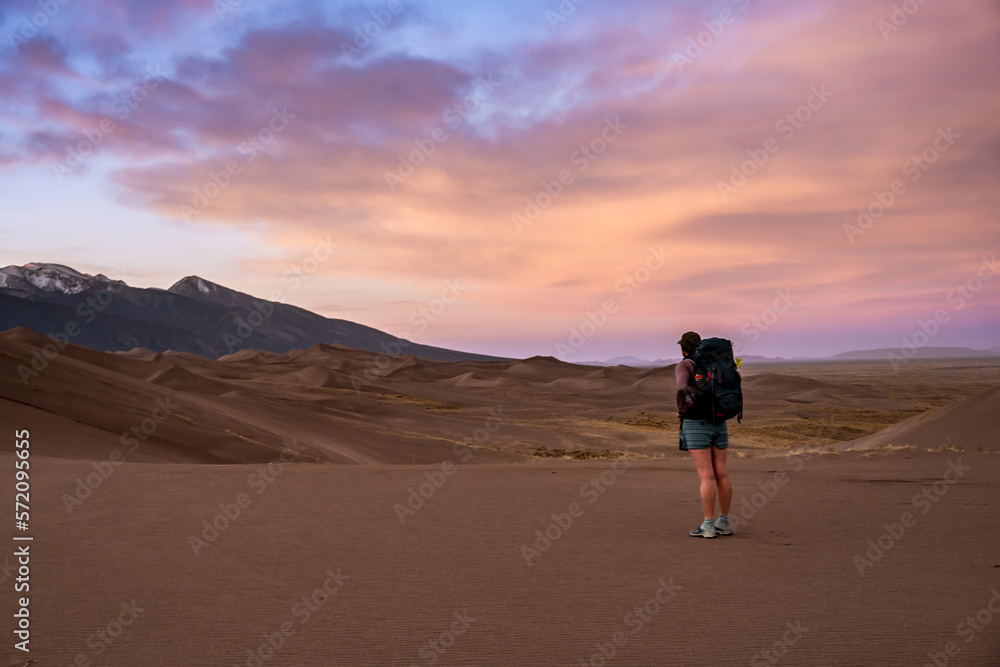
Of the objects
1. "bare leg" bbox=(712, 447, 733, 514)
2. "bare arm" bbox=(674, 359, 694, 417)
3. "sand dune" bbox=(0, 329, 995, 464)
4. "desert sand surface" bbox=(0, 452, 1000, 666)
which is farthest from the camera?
"sand dune" bbox=(0, 329, 995, 464)

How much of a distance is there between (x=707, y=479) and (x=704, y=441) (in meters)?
0.34

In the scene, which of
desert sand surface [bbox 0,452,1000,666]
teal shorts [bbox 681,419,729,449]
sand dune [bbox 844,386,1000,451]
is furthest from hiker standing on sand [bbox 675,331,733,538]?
sand dune [bbox 844,386,1000,451]

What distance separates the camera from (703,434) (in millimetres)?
6176

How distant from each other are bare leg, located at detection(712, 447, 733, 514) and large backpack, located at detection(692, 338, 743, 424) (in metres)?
0.30

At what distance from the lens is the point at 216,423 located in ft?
59.4

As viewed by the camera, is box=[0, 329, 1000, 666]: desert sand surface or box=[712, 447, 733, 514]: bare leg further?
box=[712, 447, 733, 514]: bare leg

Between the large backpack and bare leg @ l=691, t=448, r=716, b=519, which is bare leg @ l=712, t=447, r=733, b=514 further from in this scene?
the large backpack

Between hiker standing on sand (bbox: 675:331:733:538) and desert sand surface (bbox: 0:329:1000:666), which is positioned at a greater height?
hiker standing on sand (bbox: 675:331:733:538)

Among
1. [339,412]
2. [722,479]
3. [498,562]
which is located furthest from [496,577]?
[339,412]

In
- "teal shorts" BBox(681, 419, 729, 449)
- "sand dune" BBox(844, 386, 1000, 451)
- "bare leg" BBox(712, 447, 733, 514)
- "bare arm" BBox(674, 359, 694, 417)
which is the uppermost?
"bare arm" BBox(674, 359, 694, 417)

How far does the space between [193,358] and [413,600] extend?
2748 inches

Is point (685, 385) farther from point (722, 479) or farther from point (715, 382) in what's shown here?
point (722, 479)

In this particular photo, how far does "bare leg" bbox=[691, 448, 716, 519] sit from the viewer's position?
20.2ft

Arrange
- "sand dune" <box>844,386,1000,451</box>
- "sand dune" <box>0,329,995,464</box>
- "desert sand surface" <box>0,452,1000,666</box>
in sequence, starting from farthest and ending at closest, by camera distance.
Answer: "sand dune" <box>844,386,1000,451</box>, "sand dune" <box>0,329,995,464</box>, "desert sand surface" <box>0,452,1000,666</box>
